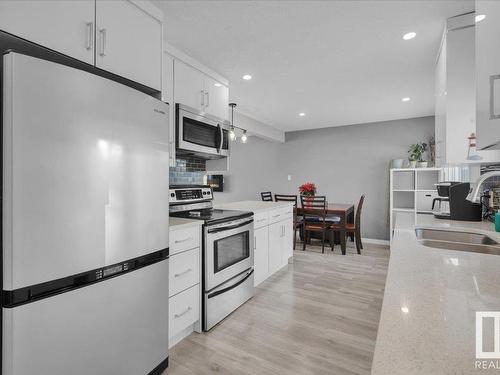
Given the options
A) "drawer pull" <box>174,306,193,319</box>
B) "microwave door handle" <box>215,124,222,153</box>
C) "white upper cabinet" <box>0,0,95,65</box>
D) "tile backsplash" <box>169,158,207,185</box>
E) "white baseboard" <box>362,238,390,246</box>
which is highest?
"white upper cabinet" <box>0,0,95,65</box>

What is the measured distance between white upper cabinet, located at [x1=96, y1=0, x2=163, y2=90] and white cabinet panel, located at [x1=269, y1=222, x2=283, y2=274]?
2.15m

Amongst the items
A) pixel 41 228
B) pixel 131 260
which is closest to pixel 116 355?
pixel 131 260

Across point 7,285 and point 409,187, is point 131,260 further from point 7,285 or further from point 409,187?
point 409,187

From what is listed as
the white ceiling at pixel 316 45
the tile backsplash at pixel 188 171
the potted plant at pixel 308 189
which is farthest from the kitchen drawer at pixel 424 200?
the tile backsplash at pixel 188 171

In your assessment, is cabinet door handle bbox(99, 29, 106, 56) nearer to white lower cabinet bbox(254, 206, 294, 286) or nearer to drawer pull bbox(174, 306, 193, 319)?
drawer pull bbox(174, 306, 193, 319)

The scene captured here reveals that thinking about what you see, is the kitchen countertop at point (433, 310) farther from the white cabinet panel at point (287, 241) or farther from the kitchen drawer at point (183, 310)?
the white cabinet panel at point (287, 241)

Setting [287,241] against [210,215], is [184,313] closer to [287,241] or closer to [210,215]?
[210,215]

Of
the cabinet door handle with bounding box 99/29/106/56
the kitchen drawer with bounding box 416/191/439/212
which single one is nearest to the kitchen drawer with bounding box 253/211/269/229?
the cabinet door handle with bounding box 99/29/106/56

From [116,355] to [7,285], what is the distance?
64 cm

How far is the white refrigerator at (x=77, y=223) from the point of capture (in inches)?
39.6

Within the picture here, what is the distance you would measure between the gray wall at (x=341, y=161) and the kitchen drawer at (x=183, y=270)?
14.6 ft

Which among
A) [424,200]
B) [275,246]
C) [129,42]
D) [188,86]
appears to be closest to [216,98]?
[188,86]

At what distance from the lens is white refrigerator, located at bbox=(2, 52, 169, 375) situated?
1.00 meters

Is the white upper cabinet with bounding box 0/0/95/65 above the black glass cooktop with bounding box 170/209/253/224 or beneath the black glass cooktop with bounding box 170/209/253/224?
above
